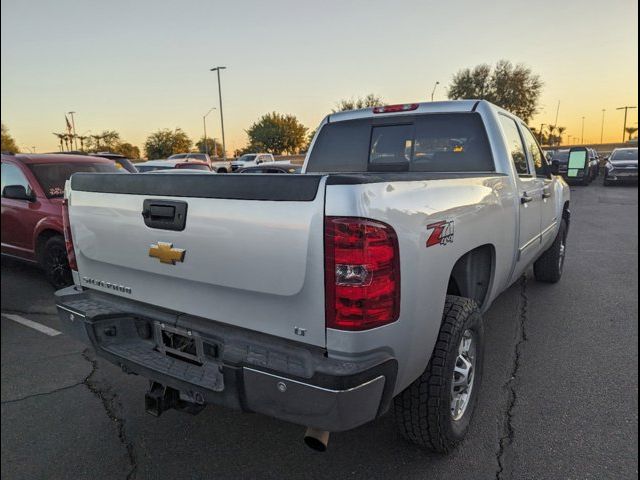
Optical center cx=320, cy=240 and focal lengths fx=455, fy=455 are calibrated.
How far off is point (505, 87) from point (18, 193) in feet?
147

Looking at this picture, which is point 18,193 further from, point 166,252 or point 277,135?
point 277,135

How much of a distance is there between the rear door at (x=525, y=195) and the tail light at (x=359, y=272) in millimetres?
2112

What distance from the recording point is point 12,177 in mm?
6148

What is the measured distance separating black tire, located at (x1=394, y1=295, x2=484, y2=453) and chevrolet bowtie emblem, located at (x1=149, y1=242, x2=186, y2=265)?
4.29 feet

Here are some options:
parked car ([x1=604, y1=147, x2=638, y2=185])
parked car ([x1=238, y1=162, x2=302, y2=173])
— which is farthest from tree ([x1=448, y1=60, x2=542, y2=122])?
parked car ([x1=238, y1=162, x2=302, y2=173])

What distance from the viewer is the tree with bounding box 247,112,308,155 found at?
6191cm

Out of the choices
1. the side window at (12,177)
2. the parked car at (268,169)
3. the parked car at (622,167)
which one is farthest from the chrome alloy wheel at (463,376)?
the parked car at (622,167)

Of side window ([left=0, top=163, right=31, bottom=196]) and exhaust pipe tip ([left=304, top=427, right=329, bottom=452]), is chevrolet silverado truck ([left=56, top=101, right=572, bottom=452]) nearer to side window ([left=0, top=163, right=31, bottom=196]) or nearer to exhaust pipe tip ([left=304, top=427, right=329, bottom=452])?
exhaust pipe tip ([left=304, top=427, right=329, bottom=452])

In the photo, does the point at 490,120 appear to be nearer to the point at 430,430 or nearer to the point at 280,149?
the point at 430,430

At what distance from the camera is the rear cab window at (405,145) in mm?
3605

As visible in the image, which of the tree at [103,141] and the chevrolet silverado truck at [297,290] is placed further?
the tree at [103,141]

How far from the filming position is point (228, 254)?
6.58 feet

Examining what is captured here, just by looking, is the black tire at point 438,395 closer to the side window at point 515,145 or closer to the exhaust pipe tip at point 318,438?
the exhaust pipe tip at point 318,438

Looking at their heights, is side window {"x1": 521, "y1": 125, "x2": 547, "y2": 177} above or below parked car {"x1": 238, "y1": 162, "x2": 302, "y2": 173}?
above
